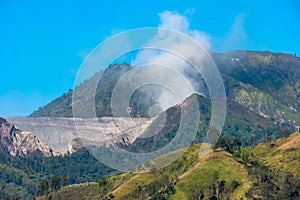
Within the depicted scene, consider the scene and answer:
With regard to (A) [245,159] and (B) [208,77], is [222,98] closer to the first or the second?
(B) [208,77]

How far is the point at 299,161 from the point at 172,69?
102 meters

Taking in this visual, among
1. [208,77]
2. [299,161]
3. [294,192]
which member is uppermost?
[208,77]

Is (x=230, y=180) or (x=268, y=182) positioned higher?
(x=230, y=180)

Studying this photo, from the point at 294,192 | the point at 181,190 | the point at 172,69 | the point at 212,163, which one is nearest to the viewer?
the point at 172,69

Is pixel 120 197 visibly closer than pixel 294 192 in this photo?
No

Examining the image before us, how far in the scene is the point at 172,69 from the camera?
271 ft

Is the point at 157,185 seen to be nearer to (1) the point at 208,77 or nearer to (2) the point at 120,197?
(2) the point at 120,197

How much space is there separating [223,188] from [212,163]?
11.6 metres

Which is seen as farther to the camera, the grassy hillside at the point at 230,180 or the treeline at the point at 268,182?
the grassy hillside at the point at 230,180

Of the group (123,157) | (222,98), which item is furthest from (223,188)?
(222,98)

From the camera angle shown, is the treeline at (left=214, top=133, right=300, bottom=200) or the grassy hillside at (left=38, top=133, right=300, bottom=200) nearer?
the treeline at (left=214, top=133, right=300, bottom=200)

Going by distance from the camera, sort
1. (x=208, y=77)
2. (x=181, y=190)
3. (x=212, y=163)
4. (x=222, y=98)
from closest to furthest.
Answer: (x=222, y=98), (x=208, y=77), (x=181, y=190), (x=212, y=163)

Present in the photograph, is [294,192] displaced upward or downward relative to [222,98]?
downward

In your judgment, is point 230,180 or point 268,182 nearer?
point 268,182
